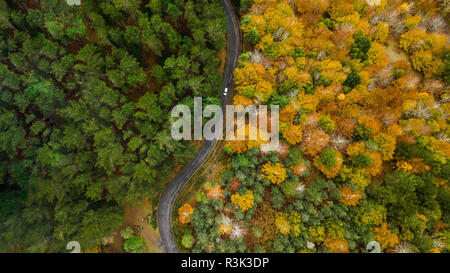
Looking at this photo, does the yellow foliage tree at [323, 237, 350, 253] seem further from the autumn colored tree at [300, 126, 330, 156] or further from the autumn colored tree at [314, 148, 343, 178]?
the autumn colored tree at [300, 126, 330, 156]

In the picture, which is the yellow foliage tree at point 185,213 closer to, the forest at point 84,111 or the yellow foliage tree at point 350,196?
the forest at point 84,111

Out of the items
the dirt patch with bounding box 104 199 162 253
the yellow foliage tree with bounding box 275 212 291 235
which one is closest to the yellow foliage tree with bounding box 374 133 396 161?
the yellow foliage tree with bounding box 275 212 291 235

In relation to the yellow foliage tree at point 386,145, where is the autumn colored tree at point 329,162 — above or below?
below

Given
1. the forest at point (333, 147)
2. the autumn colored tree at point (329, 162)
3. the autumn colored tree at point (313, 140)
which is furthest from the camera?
the autumn colored tree at point (313, 140)

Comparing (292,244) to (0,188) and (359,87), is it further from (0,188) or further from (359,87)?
(0,188)

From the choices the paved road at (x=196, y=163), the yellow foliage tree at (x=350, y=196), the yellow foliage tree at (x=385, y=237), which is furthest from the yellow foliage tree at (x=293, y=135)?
the yellow foliage tree at (x=385, y=237)

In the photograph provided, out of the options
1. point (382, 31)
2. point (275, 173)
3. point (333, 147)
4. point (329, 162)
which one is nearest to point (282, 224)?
point (275, 173)

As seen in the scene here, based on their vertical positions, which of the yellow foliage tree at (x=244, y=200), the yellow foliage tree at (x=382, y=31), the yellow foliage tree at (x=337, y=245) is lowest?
the yellow foliage tree at (x=337, y=245)
